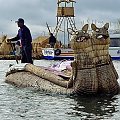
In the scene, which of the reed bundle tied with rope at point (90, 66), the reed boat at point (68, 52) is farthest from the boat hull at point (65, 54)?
the reed bundle tied with rope at point (90, 66)

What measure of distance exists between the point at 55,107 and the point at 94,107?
45.5 inches

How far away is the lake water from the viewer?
1249cm

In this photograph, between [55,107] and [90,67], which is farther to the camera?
[90,67]

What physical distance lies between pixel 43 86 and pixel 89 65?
271 centimetres

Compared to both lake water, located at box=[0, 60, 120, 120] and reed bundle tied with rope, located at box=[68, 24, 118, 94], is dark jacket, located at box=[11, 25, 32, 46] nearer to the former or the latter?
lake water, located at box=[0, 60, 120, 120]

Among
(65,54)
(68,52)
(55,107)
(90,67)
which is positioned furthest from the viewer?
(68,52)

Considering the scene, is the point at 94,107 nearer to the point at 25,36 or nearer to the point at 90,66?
the point at 90,66

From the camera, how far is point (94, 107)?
1405cm

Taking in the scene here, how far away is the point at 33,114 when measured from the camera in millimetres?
12797

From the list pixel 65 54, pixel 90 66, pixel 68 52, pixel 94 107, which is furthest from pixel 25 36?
pixel 68 52

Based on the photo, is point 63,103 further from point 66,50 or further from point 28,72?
point 66,50

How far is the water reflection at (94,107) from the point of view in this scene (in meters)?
12.6

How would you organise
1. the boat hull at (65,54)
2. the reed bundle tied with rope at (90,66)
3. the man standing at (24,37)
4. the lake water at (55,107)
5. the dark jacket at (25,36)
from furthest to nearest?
the boat hull at (65,54), the dark jacket at (25,36), the man standing at (24,37), the reed bundle tied with rope at (90,66), the lake water at (55,107)

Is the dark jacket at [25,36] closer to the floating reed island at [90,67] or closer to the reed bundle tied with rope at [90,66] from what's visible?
the floating reed island at [90,67]
